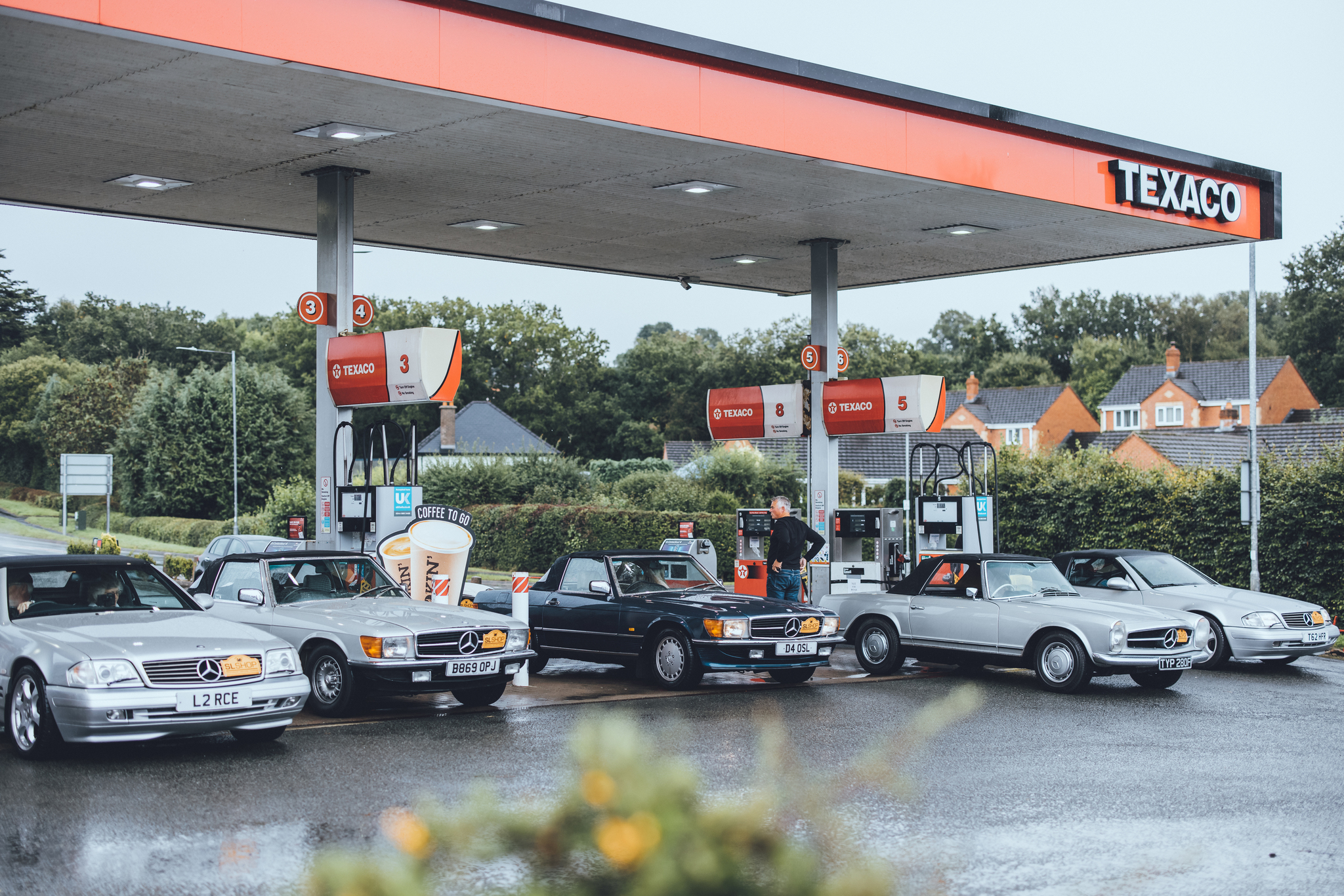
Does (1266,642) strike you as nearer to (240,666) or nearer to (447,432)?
(240,666)

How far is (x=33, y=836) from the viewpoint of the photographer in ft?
21.4

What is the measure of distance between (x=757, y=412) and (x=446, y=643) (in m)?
9.25

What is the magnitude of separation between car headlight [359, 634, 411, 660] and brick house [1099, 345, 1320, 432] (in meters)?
70.9

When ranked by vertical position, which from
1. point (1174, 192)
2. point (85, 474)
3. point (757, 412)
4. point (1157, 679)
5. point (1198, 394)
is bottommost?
point (1157, 679)

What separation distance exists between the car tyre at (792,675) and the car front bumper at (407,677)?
3.60 meters

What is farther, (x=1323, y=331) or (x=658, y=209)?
(x=1323, y=331)

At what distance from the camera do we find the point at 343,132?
13.1m

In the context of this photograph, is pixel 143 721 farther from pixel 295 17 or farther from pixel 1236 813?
pixel 1236 813

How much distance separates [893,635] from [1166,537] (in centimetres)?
974

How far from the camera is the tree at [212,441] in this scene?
58.7 metres

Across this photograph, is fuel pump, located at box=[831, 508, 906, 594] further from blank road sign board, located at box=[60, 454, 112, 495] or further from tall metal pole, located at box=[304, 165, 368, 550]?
blank road sign board, located at box=[60, 454, 112, 495]

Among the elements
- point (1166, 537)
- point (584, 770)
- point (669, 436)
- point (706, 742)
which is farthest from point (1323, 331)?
point (584, 770)

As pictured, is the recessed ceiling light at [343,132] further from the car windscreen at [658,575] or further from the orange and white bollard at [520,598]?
the car windscreen at [658,575]

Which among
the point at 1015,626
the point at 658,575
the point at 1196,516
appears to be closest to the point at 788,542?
the point at 658,575
